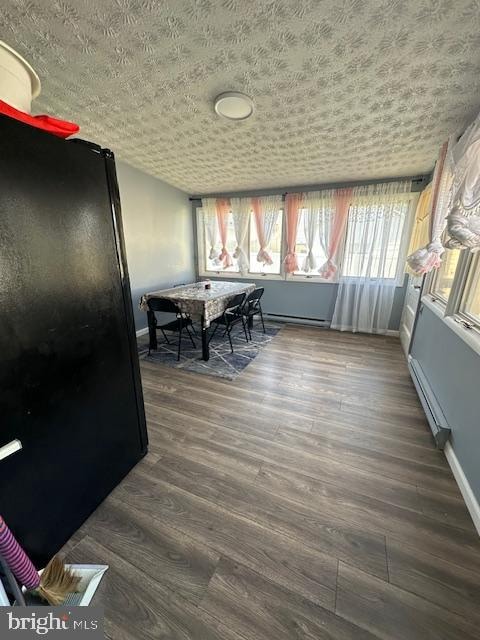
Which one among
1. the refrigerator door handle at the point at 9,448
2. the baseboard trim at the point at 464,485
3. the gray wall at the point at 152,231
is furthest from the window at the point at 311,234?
the refrigerator door handle at the point at 9,448

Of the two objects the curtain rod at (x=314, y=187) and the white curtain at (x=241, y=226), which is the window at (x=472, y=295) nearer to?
the curtain rod at (x=314, y=187)

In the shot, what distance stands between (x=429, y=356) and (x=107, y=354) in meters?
2.62

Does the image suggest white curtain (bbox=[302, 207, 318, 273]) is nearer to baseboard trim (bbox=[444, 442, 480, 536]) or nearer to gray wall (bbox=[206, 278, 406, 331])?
gray wall (bbox=[206, 278, 406, 331])

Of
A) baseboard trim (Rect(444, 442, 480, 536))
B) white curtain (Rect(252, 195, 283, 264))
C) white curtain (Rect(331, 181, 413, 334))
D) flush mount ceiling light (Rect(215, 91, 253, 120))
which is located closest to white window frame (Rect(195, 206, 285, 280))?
white curtain (Rect(252, 195, 283, 264))

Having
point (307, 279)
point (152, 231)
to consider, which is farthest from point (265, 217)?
point (152, 231)

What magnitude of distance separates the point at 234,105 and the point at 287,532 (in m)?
2.71

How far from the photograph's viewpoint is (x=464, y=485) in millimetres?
1347

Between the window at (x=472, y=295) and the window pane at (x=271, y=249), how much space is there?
9.38ft

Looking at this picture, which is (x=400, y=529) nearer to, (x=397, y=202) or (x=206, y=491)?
(x=206, y=491)

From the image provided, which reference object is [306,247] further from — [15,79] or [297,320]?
[15,79]

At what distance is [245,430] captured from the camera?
184 cm

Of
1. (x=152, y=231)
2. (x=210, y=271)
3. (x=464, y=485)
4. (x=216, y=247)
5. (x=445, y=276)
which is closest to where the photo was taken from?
(x=464, y=485)

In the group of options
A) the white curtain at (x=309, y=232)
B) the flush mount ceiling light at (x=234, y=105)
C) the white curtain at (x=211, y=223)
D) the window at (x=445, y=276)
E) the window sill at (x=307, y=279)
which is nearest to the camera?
the flush mount ceiling light at (x=234, y=105)

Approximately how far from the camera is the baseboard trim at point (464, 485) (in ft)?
3.96
